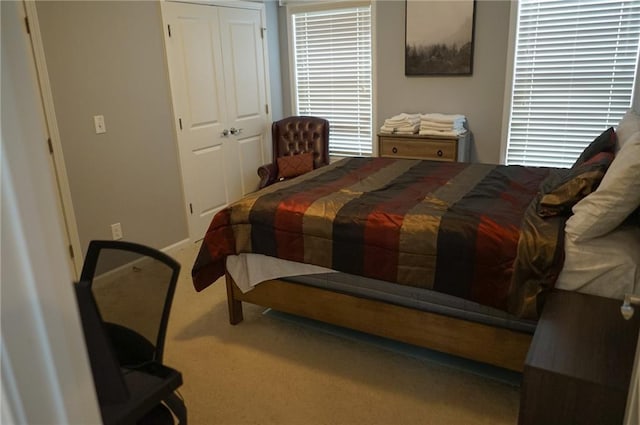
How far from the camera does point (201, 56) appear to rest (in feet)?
13.6

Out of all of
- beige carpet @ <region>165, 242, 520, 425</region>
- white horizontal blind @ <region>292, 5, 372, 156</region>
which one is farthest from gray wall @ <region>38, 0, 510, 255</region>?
beige carpet @ <region>165, 242, 520, 425</region>

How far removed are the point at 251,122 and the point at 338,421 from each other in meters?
3.41

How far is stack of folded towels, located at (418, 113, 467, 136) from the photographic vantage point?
4203mm

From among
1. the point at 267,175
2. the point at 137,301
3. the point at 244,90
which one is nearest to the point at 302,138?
the point at 267,175

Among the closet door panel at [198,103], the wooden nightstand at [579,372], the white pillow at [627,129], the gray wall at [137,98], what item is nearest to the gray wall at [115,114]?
the gray wall at [137,98]

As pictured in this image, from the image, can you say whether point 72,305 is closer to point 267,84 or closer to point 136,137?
point 136,137

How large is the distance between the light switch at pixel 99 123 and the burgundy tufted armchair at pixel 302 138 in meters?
1.66

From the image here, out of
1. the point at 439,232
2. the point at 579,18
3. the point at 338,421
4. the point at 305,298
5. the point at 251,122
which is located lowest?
the point at 338,421

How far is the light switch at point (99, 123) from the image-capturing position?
3.36 metres

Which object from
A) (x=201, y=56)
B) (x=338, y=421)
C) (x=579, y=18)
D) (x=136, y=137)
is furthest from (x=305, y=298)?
(x=579, y=18)

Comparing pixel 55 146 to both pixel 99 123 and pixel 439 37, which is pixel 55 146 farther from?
pixel 439 37

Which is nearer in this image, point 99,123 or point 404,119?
point 99,123

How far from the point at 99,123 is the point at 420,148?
8.70ft

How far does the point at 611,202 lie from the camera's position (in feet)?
6.15
